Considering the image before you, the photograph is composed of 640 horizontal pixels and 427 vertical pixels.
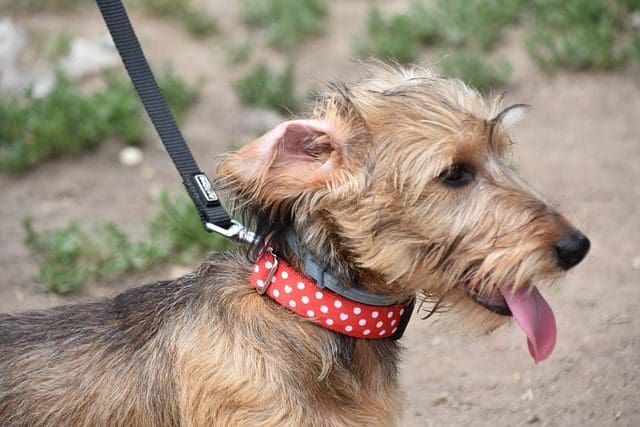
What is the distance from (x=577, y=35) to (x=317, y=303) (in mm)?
5770

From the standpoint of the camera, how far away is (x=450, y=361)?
556 cm

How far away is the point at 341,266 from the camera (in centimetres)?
355

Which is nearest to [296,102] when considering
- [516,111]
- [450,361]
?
[450,361]

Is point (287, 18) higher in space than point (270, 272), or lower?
lower

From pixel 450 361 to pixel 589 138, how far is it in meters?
2.95

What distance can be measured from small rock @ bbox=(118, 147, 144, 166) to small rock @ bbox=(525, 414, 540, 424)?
3947 mm

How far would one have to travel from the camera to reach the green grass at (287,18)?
9.44 metres

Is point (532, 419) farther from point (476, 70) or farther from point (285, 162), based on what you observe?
point (476, 70)

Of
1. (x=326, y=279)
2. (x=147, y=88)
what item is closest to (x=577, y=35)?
(x=147, y=88)

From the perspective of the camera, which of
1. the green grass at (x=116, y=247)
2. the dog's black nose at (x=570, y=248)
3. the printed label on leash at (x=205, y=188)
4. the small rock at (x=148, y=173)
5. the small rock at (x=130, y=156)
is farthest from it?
the small rock at (x=130, y=156)

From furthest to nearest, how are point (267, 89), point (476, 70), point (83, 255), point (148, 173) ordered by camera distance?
point (267, 89)
point (476, 70)
point (148, 173)
point (83, 255)

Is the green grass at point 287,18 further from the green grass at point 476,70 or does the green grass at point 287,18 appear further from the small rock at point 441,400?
the small rock at point 441,400

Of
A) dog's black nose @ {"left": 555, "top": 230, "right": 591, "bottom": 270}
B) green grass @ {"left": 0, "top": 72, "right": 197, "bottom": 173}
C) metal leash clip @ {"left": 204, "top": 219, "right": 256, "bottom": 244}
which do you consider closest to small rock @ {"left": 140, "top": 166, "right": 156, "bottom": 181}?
green grass @ {"left": 0, "top": 72, "right": 197, "bottom": 173}

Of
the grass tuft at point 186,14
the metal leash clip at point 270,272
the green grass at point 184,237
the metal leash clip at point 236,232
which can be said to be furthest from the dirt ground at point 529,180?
the metal leash clip at point 236,232
